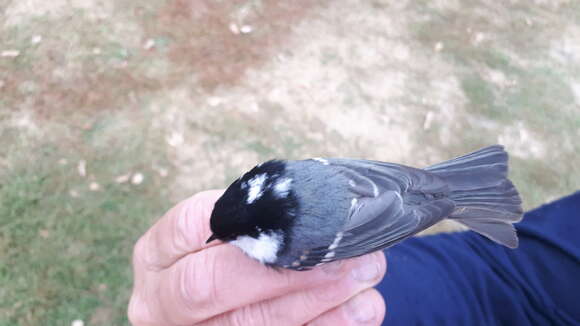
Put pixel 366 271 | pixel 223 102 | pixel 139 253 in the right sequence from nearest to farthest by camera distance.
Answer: pixel 366 271 → pixel 139 253 → pixel 223 102

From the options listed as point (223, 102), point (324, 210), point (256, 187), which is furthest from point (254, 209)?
point (223, 102)

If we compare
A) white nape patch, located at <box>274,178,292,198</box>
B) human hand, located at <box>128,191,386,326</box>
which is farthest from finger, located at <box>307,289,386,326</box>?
white nape patch, located at <box>274,178,292,198</box>

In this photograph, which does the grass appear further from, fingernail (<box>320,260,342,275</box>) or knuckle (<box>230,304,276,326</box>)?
fingernail (<box>320,260,342,275</box>)

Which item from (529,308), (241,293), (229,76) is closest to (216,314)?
(241,293)

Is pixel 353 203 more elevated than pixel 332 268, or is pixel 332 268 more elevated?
pixel 353 203

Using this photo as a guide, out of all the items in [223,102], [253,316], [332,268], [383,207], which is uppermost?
[383,207]

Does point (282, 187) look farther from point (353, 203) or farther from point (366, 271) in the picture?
point (366, 271)

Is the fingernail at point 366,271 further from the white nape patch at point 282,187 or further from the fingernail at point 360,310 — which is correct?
the white nape patch at point 282,187

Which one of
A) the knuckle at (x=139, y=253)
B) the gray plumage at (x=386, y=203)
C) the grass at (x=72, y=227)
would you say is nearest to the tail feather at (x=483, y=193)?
the gray plumage at (x=386, y=203)
